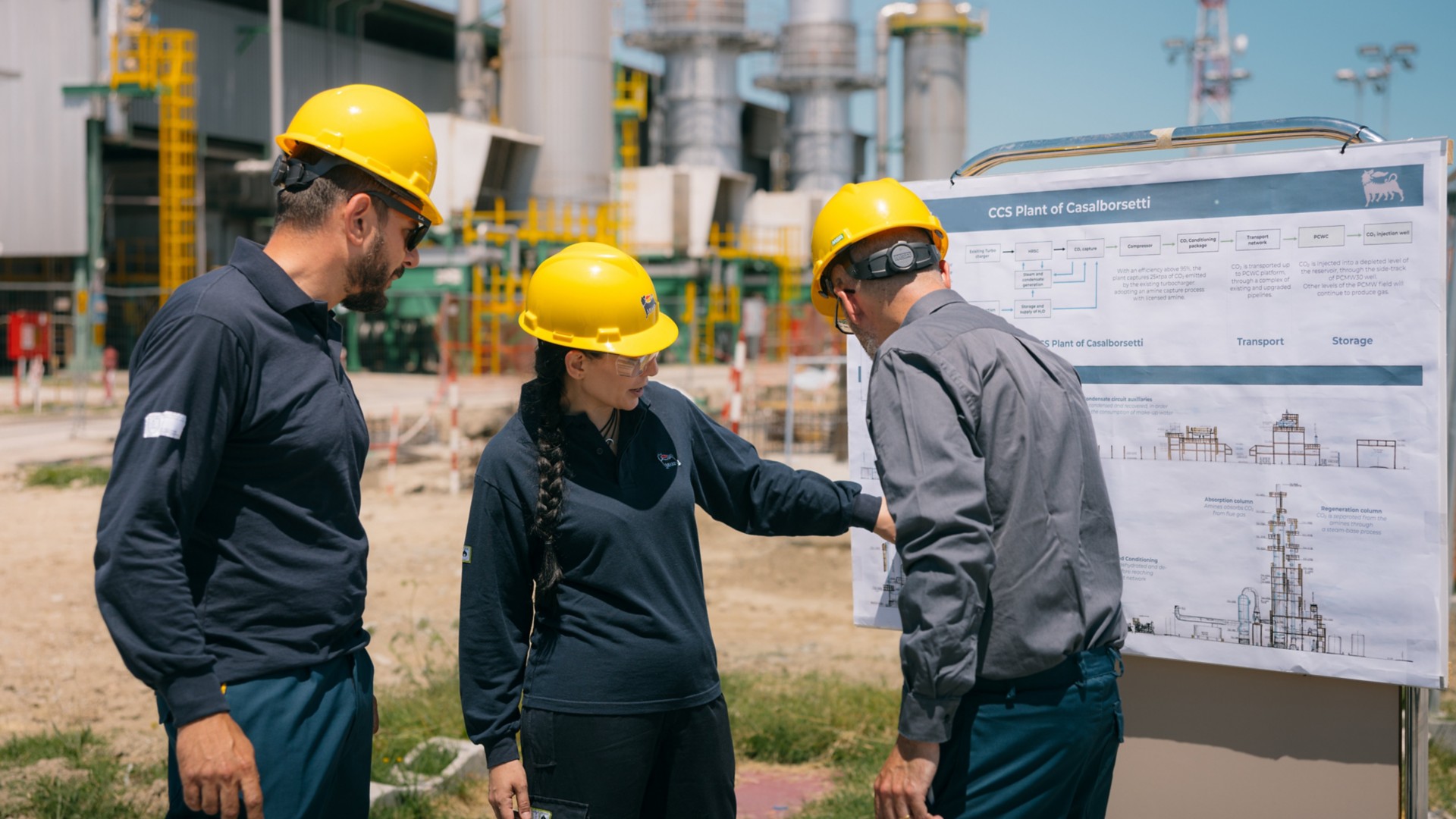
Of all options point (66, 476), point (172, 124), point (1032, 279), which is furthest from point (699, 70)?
point (1032, 279)

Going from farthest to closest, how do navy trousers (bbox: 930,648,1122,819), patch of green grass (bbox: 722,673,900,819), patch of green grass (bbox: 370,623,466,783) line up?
1. patch of green grass (bbox: 722,673,900,819)
2. patch of green grass (bbox: 370,623,466,783)
3. navy trousers (bbox: 930,648,1122,819)

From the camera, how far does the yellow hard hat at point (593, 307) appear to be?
2.81 m

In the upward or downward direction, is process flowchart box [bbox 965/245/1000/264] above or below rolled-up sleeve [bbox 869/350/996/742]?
above

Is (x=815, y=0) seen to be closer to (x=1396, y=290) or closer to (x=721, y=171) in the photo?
(x=721, y=171)

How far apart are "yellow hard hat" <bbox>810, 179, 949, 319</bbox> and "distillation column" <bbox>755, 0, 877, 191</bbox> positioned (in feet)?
129

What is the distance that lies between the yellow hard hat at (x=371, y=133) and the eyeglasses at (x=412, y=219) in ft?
0.08

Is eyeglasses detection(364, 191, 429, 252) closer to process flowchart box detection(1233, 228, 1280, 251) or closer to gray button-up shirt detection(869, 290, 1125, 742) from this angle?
gray button-up shirt detection(869, 290, 1125, 742)

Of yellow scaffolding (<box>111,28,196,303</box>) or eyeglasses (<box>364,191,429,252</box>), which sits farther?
yellow scaffolding (<box>111,28,196,303</box>)

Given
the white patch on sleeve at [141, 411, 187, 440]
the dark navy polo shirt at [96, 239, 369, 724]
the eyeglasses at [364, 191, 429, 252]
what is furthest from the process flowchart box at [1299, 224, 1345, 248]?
the white patch on sleeve at [141, 411, 187, 440]

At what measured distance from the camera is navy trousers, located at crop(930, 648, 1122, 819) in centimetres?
248

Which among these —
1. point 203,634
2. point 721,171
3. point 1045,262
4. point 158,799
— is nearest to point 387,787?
point 158,799

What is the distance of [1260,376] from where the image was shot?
10.7 ft

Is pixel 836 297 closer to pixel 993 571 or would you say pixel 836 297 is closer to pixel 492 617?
pixel 993 571

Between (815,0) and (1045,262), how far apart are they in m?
40.2
